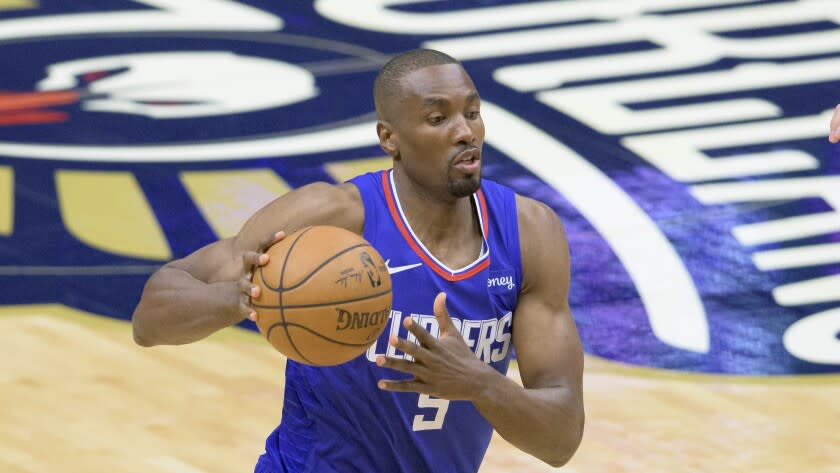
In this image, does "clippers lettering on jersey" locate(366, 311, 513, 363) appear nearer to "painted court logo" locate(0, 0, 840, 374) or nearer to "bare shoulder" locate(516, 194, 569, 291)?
"bare shoulder" locate(516, 194, 569, 291)

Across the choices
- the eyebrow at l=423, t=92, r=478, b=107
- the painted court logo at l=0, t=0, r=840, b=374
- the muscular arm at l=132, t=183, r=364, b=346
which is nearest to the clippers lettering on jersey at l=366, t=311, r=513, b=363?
the muscular arm at l=132, t=183, r=364, b=346

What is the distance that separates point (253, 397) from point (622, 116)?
13.2ft

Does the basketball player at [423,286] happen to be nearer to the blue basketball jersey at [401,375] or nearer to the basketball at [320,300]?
the blue basketball jersey at [401,375]

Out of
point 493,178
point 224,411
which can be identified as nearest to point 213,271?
point 224,411

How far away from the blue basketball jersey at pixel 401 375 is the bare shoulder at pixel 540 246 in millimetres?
31

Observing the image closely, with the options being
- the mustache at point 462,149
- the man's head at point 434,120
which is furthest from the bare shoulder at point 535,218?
the mustache at point 462,149

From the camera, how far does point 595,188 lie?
9.75 m

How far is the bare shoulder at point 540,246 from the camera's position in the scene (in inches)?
197

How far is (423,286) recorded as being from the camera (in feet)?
16.0

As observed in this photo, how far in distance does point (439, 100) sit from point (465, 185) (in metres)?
0.29

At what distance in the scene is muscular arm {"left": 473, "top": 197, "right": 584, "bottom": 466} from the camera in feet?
15.1

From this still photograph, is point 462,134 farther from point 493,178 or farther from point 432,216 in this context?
point 493,178

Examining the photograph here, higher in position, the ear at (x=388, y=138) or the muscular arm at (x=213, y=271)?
the ear at (x=388, y=138)

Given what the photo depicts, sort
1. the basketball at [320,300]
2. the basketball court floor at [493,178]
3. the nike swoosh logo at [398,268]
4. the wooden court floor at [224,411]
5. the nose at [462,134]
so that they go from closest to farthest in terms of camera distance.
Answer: the basketball at [320,300] → the nose at [462,134] → the nike swoosh logo at [398,268] → the wooden court floor at [224,411] → the basketball court floor at [493,178]
